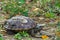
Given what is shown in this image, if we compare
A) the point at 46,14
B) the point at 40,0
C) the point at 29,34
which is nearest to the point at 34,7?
the point at 40,0

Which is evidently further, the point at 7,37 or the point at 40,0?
the point at 40,0

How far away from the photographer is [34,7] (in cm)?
752

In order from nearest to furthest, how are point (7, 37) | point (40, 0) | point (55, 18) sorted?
point (7, 37), point (55, 18), point (40, 0)

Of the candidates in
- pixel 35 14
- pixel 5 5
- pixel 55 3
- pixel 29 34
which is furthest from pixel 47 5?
pixel 29 34

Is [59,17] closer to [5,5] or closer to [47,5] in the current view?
[47,5]

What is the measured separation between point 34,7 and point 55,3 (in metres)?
0.64

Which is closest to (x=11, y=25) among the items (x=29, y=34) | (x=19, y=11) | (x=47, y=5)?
(x=29, y=34)

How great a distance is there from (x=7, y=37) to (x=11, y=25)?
0.26 meters

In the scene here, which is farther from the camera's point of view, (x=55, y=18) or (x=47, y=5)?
(x=47, y=5)

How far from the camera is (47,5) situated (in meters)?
7.54

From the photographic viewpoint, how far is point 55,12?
23.2 ft

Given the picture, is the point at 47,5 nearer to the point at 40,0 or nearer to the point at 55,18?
the point at 40,0

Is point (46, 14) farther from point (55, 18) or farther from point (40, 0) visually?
point (40, 0)

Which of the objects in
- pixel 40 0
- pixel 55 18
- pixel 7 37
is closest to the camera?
pixel 7 37
